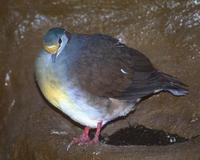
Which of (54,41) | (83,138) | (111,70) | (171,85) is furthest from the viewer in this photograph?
(171,85)

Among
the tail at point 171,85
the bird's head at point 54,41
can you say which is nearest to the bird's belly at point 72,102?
the bird's head at point 54,41

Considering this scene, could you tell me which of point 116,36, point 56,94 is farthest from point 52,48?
point 116,36

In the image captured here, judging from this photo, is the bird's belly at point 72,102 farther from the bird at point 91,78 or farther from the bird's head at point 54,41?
Answer: the bird's head at point 54,41

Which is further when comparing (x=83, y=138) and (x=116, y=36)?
(x=116, y=36)

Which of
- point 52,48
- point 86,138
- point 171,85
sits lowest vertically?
point 86,138

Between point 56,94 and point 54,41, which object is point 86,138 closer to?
point 56,94

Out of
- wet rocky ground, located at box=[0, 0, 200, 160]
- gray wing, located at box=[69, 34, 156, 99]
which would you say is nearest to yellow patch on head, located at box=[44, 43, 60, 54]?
gray wing, located at box=[69, 34, 156, 99]
